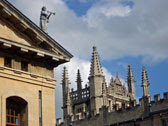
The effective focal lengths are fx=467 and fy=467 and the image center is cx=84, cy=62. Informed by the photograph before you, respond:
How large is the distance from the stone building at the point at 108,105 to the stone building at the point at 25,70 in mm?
27663

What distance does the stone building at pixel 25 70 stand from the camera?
27.5 m

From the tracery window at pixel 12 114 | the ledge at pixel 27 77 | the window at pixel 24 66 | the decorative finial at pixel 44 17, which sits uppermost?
the decorative finial at pixel 44 17

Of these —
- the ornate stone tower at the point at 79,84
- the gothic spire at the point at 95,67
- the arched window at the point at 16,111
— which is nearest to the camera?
the arched window at the point at 16,111

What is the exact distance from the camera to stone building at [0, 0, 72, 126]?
27531mm

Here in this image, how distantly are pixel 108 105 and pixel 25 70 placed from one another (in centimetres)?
4965

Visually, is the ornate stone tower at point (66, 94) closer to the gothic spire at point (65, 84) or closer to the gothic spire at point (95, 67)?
the gothic spire at point (65, 84)

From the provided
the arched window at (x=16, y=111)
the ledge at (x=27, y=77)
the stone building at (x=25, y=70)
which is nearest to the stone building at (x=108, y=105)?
the ledge at (x=27, y=77)

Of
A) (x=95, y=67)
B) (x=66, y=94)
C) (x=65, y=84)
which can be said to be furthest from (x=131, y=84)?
(x=95, y=67)

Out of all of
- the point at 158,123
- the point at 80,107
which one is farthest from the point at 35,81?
the point at 80,107

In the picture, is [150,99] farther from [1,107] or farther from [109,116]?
[1,107]

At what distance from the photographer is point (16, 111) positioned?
94.5 ft

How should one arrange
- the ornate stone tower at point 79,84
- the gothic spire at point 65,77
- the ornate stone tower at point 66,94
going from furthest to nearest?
the ornate stone tower at point 79,84
the gothic spire at point 65,77
the ornate stone tower at point 66,94

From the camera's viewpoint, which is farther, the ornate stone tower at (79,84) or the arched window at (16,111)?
the ornate stone tower at (79,84)

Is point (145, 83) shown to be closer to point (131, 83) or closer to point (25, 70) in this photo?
point (131, 83)
